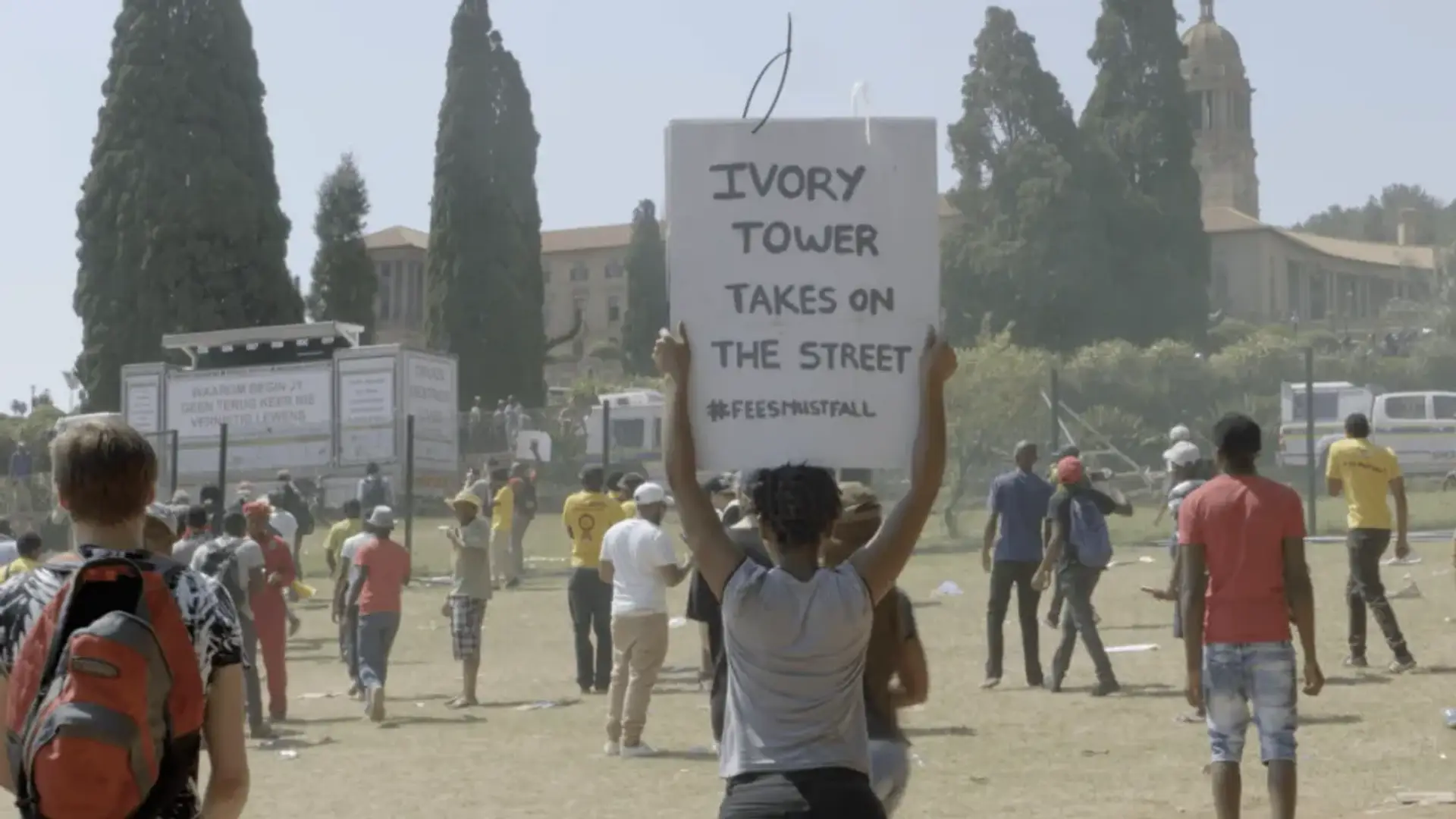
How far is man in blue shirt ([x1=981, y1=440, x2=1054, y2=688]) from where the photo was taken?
54.5 feet

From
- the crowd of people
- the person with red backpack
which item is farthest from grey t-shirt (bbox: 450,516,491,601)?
the person with red backpack

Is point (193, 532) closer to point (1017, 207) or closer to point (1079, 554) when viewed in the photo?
point (1079, 554)

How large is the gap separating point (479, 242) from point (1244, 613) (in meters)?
57.6

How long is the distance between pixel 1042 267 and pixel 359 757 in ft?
186

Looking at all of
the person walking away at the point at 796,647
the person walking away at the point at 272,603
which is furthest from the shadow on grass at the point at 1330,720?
the person walking away at the point at 796,647

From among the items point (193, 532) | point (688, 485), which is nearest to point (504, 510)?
point (193, 532)

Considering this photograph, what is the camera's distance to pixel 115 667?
12.6 ft

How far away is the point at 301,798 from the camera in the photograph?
1262 centimetres

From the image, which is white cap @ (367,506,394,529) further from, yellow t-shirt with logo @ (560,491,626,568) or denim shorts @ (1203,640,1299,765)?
denim shorts @ (1203,640,1299,765)

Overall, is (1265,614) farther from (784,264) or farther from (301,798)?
(301,798)

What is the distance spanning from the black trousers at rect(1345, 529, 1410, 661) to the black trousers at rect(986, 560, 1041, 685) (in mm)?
2292

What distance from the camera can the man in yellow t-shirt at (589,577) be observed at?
57.7 feet

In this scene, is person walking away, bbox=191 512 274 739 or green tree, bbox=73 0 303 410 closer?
person walking away, bbox=191 512 274 739

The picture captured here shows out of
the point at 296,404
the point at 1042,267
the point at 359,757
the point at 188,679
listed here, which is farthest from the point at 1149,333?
the point at 188,679
